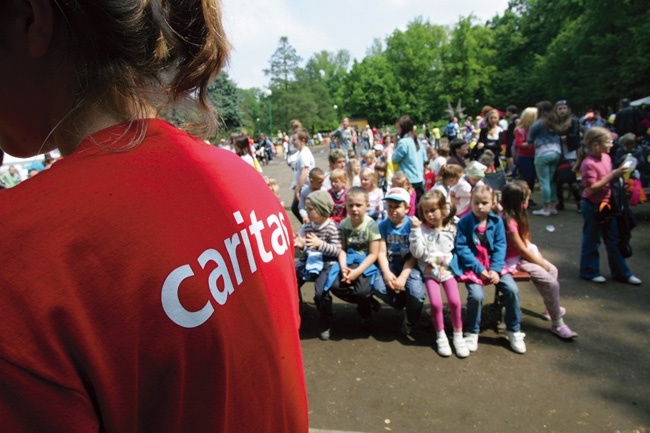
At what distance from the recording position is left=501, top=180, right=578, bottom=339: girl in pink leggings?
4.41 metres

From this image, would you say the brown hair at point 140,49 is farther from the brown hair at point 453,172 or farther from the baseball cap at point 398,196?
the brown hair at point 453,172

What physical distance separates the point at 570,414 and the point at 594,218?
3018 mm

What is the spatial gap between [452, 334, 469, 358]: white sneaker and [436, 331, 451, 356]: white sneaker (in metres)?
0.07

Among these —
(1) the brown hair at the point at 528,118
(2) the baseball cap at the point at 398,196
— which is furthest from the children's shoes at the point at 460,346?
(1) the brown hair at the point at 528,118

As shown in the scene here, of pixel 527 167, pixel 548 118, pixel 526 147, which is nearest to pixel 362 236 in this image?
pixel 548 118

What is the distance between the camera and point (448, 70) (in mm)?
53500

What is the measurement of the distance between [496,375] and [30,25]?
4.00 m

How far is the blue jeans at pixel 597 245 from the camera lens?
547 cm

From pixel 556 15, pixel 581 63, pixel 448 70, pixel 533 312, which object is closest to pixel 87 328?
pixel 533 312

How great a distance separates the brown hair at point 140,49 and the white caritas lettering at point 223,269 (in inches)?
10.6

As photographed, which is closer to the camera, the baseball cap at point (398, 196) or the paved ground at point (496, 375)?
the paved ground at point (496, 375)

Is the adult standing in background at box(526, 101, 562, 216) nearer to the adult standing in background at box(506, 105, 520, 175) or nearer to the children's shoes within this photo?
the adult standing in background at box(506, 105, 520, 175)

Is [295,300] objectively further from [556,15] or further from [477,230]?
[556,15]

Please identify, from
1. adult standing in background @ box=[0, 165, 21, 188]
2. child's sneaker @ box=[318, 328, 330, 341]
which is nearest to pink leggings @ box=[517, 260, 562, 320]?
child's sneaker @ box=[318, 328, 330, 341]
